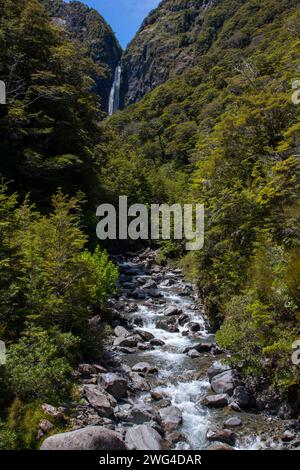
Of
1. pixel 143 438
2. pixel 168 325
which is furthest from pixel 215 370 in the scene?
pixel 168 325

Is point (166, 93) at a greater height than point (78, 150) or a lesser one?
greater

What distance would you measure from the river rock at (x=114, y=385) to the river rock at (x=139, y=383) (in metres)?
0.52

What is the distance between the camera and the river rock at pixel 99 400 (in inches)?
364

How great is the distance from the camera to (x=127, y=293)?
21.9 metres

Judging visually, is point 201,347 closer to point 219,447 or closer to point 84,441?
point 219,447

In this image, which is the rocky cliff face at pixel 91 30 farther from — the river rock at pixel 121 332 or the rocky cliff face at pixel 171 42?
the river rock at pixel 121 332

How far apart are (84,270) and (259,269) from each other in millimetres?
5288

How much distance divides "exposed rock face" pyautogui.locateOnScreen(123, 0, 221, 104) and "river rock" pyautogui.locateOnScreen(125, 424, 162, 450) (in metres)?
108

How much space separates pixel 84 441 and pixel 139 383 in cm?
438

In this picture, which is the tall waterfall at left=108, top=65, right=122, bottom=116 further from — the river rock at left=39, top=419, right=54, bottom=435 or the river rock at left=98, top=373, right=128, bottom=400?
the river rock at left=39, top=419, right=54, bottom=435

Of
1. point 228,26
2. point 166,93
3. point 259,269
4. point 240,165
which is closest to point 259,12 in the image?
point 228,26

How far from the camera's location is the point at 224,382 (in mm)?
10844

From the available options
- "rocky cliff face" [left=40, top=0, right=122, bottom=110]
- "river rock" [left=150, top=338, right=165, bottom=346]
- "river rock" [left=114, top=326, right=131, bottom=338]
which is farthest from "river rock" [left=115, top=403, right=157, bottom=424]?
"rocky cliff face" [left=40, top=0, right=122, bottom=110]

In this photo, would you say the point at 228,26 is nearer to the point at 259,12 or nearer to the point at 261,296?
the point at 259,12
